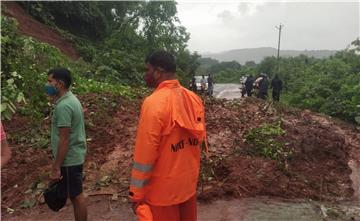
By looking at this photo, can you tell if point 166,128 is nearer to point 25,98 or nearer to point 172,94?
point 172,94

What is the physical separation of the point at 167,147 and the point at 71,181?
56.3 inches

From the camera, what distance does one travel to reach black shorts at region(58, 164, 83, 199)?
14.4ft

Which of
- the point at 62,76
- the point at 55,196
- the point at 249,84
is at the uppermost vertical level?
the point at 62,76

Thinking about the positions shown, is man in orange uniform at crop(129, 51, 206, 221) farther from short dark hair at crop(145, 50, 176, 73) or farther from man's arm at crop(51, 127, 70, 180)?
man's arm at crop(51, 127, 70, 180)

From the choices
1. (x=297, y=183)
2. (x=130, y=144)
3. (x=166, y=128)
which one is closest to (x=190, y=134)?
(x=166, y=128)

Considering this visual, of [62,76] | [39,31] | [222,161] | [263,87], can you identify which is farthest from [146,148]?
[39,31]

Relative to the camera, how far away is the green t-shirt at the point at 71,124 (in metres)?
4.27

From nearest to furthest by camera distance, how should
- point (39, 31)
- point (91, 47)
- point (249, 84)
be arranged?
point (39, 31) → point (249, 84) → point (91, 47)

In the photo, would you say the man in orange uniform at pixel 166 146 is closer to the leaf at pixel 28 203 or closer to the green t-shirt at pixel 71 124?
the green t-shirt at pixel 71 124

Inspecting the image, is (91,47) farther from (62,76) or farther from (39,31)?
(62,76)

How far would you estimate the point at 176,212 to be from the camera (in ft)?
11.9

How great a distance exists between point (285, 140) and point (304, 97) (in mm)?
12280

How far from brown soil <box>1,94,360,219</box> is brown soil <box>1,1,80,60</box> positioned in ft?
26.8

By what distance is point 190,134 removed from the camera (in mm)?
3551
